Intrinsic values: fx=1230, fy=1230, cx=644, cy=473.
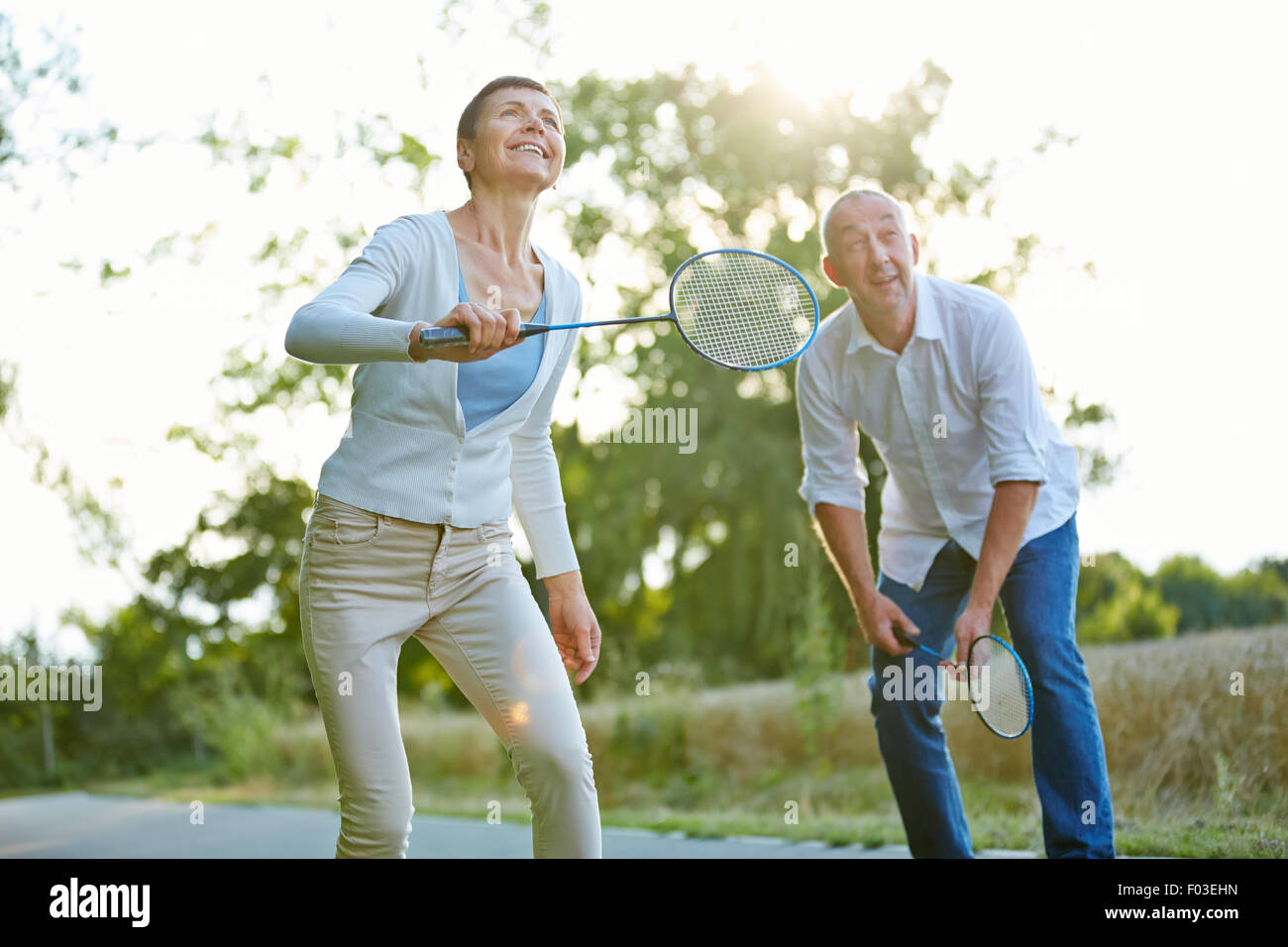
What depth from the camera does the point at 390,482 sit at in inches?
110

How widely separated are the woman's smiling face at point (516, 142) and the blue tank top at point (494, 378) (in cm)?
28

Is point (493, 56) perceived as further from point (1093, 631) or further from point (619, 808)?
point (1093, 631)

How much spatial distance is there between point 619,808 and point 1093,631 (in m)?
7.50

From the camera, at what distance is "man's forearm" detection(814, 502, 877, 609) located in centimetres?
394

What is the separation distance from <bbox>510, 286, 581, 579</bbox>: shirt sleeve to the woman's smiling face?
1.12 feet

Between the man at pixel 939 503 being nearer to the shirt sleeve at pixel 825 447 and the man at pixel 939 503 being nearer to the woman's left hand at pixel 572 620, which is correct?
the shirt sleeve at pixel 825 447

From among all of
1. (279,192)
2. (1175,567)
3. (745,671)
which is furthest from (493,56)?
(1175,567)

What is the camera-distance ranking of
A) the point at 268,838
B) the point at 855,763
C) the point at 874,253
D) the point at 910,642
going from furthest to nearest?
the point at 855,763, the point at 268,838, the point at 910,642, the point at 874,253

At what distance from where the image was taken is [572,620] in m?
3.17

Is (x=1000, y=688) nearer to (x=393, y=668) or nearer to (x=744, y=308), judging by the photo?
(x=744, y=308)

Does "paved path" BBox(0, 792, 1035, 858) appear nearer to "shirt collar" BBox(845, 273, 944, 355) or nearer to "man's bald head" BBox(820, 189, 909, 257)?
"shirt collar" BBox(845, 273, 944, 355)

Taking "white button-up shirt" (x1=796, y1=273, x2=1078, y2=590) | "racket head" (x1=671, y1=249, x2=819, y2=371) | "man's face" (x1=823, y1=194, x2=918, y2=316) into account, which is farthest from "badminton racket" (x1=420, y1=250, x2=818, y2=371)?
"white button-up shirt" (x1=796, y1=273, x2=1078, y2=590)

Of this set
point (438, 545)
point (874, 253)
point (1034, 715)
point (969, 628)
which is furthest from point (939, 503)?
point (438, 545)

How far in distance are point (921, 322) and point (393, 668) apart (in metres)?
2.00
